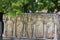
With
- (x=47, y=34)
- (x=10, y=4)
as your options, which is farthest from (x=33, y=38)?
(x=10, y=4)

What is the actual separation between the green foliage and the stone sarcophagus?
0.25 metres

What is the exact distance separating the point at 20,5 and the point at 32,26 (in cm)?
85

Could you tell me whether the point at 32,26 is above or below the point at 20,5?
below

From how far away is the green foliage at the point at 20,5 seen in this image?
20.5ft

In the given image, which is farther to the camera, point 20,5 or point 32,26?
point 32,26

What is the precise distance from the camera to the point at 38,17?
22.0 feet

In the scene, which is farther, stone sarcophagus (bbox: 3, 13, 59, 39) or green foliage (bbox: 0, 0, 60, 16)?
stone sarcophagus (bbox: 3, 13, 59, 39)

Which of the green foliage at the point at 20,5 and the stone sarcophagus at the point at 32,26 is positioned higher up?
the green foliage at the point at 20,5

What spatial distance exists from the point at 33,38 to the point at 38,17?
68cm

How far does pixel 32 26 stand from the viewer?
22.1ft

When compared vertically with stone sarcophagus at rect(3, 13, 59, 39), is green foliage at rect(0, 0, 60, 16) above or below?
above

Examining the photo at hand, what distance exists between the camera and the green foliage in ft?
20.5

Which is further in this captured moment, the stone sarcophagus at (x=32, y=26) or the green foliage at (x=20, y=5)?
the stone sarcophagus at (x=32, y=26)

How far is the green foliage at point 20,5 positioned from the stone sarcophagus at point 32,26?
0.25 meters
